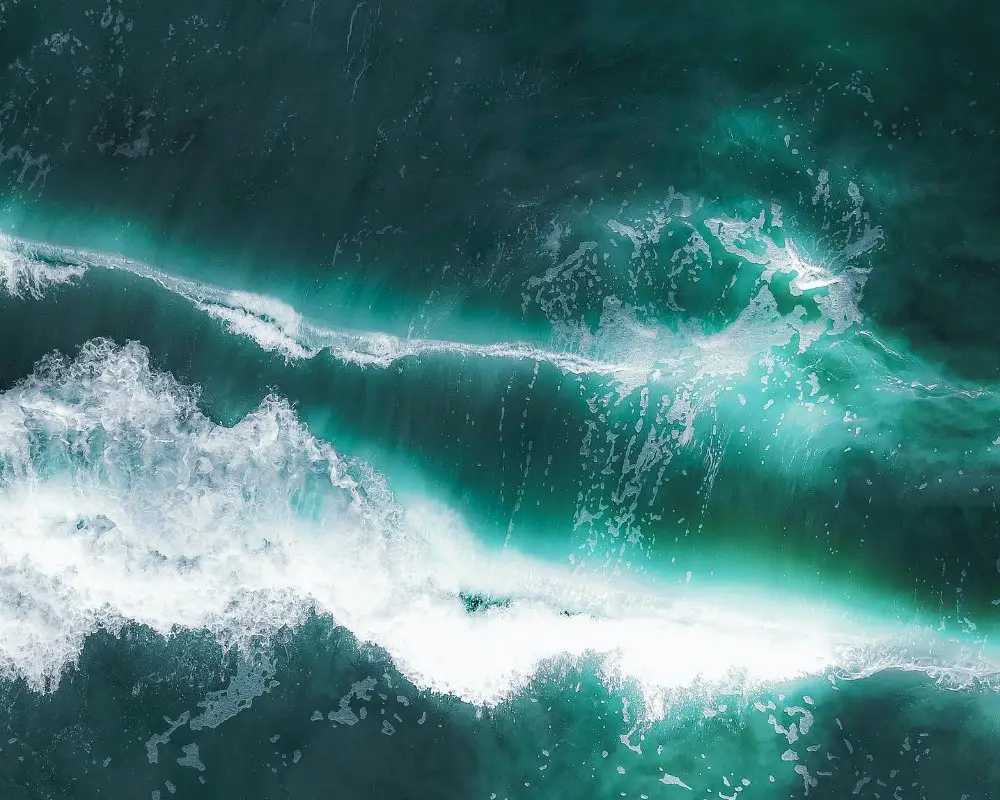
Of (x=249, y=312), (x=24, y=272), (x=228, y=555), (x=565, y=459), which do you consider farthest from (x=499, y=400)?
(x=24, y=272)

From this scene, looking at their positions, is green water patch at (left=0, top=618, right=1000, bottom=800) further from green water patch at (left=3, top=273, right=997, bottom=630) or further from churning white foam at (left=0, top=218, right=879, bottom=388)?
churning white foam at (left=0, top=218, right=879, bottom=388)

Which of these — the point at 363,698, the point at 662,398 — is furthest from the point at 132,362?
the point at 662,398

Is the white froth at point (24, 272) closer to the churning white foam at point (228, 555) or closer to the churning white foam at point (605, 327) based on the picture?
the churning white foam at point (605, 327)

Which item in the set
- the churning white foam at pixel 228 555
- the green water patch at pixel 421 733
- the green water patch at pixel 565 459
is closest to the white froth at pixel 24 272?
the green water patch at pixel 565 459

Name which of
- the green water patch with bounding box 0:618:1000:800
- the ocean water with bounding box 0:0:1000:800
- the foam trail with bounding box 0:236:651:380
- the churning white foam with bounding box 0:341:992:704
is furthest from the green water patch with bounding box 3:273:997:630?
the green water patch with bounding box 0:618:1000:800

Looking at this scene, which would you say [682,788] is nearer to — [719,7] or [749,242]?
[749,242]

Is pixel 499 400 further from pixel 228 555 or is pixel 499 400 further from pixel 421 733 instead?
pixel 421 733
